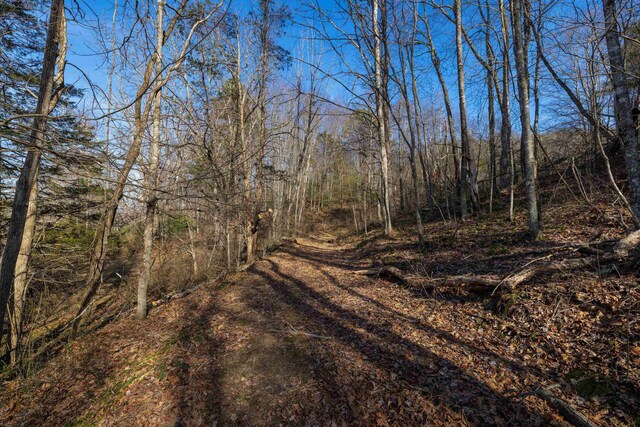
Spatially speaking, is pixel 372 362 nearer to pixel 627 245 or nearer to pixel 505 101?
pixel 627 245

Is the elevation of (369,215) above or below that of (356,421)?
above

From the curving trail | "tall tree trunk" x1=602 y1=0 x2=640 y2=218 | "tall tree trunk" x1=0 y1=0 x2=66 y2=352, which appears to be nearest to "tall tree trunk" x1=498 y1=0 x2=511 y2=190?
"tall tree trunk" x1=602 y1=0 x2=640 y2=218

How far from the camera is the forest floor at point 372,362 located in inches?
117

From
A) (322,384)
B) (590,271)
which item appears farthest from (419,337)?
(590,271)

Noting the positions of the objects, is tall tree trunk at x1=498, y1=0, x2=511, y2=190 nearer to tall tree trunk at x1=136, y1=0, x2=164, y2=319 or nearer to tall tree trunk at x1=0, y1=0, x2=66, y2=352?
tall tree trunk at x1=136, y1=0, x2=164, y2=319

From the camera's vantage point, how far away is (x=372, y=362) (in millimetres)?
3865

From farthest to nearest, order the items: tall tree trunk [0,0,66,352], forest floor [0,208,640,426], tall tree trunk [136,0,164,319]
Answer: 1. tall tree trunk [136,0,164,319]
2. forest floor [0,208,640,426]
3. tall tree trunk [0,0,66,352]

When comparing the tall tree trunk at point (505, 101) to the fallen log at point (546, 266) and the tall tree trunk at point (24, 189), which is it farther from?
the tall tree trunk at point (24, 189)

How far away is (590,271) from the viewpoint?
4523 millimetres

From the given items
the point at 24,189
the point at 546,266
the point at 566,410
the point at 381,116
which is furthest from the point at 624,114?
the point at 24,189

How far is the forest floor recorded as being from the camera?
297 centimetres

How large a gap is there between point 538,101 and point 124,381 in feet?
48.8

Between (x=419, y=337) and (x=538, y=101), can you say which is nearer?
(x=419, y=337)

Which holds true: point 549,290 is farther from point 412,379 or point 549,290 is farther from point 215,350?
point 215,350
